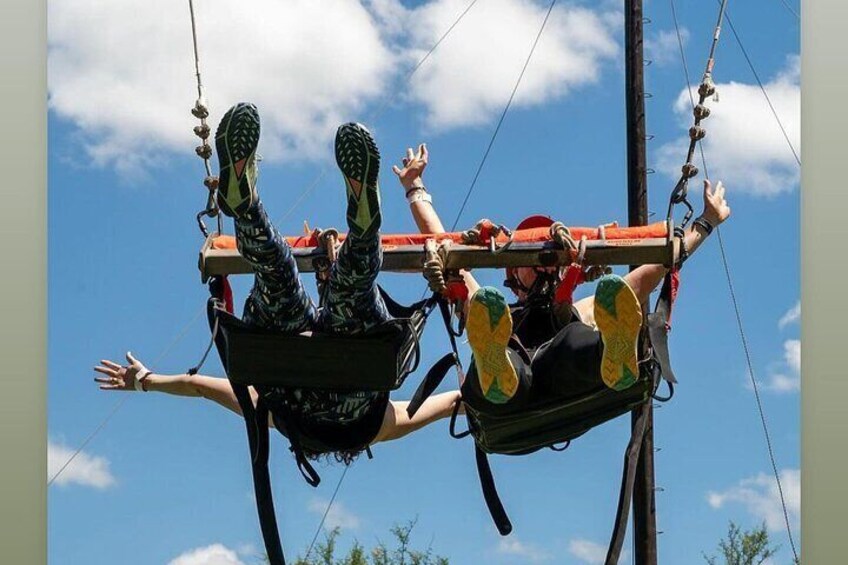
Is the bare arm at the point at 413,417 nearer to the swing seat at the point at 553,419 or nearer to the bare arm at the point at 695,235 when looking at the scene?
the swing seat at the point at 553,419

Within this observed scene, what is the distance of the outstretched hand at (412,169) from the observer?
6.59 m

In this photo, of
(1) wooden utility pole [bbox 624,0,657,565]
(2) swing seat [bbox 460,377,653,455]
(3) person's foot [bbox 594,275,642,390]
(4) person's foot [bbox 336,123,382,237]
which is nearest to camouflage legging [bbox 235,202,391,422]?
(4) person's foot [bbox 336,123,382,237]

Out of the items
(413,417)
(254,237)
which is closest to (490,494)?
(413,417)

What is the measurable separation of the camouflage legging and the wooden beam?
9 cm

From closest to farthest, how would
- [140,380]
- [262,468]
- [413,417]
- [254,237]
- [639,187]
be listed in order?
[254,237], [262,468], [413,417], [140,380], [639,187]

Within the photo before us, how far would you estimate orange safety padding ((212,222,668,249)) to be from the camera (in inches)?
224

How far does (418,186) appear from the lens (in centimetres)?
658

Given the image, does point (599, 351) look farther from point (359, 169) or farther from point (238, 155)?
point (238, 155)

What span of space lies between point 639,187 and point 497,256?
1.40 metres

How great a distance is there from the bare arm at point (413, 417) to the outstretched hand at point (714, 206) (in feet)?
3.32

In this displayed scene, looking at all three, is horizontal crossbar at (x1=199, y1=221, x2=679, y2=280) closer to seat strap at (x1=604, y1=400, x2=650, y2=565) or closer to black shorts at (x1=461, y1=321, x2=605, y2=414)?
black shorts at (x1=461, y1=321, x2=605, y2=414)

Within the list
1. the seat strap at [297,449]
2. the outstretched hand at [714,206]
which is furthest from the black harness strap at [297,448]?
the outstretched hand at [714,206]
